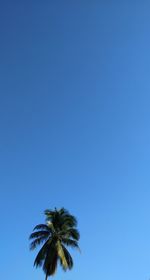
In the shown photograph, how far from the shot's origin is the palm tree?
5150cm

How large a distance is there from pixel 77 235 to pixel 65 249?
110 inches

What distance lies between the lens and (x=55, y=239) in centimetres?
5341

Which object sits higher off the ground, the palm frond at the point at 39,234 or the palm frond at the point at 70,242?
the palm frond at the point at 39,234

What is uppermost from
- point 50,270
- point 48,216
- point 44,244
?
point 48,216

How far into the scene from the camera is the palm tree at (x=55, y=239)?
51.5 meters

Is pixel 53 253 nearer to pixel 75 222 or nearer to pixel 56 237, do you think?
pixel 56 237

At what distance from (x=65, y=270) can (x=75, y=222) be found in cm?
681

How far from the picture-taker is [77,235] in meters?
55.2

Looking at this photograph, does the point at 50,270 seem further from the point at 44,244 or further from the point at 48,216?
the point at 48,216

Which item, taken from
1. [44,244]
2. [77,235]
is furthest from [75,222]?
[44,244]

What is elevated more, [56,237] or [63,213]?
[63,213]

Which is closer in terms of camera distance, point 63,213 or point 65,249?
point 65,249

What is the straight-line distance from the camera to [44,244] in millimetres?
53219

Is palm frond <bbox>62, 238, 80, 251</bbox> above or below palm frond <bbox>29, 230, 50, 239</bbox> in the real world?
below
